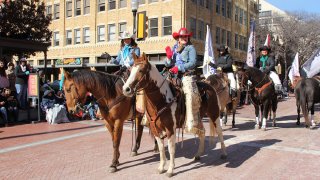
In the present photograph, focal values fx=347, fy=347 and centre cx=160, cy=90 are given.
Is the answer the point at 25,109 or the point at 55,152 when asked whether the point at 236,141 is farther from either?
the point at 25,109

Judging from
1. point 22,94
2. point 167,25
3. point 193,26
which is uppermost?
point 193,26

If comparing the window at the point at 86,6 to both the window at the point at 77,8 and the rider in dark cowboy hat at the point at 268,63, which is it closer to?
the window at the point at 77,8

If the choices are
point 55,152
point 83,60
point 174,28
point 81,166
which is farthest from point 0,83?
Answer: point 83,60

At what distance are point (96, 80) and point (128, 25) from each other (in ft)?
94.9

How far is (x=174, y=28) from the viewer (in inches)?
1243

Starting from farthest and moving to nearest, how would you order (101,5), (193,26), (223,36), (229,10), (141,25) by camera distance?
(229,10)
(223,36)
(101,5)
(193,26)
(141,25)

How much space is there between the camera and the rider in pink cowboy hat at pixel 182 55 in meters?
6.66

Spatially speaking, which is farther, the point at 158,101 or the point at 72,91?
the point at 72,91

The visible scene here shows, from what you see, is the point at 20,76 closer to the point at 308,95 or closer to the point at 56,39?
the point at 308,95

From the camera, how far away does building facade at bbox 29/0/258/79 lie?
32344 mm

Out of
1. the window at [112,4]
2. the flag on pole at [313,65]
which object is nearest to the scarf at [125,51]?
the flag on pole at [313,65]

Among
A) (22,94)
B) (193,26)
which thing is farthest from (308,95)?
(193,26)

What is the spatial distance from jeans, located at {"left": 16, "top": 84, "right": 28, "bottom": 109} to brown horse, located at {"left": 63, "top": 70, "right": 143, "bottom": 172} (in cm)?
878

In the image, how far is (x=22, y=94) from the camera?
14484mm
